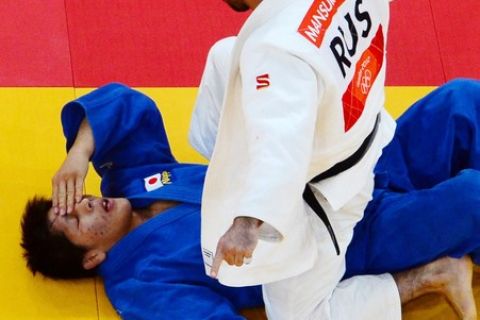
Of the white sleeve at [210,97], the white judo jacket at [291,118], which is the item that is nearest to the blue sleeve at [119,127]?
the white sleeve at [210,97]

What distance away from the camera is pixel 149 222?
3.13 m

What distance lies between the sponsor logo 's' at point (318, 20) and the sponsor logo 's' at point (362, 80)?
160 mm

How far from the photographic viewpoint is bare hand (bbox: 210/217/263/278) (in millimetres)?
2033

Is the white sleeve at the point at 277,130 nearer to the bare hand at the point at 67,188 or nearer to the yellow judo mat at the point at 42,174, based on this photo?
the bare hand at the point at 67,188

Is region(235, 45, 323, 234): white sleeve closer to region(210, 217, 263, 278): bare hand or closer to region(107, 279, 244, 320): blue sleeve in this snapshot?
region(210, 217, 263, 278): bare hand

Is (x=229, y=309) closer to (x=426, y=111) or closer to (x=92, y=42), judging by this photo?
(x=426, y=111)

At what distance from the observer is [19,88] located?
3617mm

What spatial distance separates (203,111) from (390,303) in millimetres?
957

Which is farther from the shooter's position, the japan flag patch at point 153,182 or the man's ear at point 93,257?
the japan flag patch at point 153,182

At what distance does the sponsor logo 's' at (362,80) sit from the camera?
2.27m

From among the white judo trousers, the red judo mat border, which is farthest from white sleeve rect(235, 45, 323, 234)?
the red judo mat border

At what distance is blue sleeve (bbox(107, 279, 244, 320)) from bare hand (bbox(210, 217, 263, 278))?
0.84 m

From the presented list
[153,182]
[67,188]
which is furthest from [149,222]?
[67,188]

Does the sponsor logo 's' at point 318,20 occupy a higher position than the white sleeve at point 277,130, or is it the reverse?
the sponsor logo 's' at point 318,20
